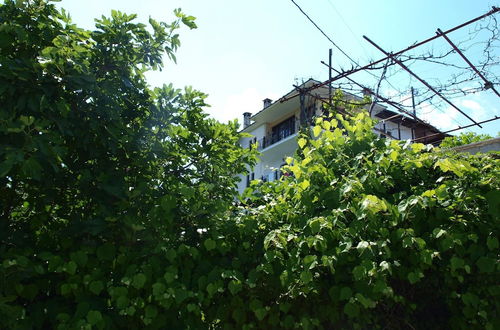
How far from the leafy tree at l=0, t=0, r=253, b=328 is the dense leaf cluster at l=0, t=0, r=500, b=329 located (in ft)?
0.04

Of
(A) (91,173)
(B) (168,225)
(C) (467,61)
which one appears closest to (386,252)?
(B) (168,225)

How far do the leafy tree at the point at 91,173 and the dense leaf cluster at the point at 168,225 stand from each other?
0.04 ft

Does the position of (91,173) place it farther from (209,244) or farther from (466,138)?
(466,138)

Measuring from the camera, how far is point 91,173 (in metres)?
2.85

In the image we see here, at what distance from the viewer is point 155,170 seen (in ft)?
10.2

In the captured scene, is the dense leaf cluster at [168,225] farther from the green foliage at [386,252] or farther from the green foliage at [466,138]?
the green foliage at [466,138]

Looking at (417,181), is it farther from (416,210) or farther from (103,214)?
(103,214)

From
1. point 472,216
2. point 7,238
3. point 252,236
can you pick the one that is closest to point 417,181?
point 472,216

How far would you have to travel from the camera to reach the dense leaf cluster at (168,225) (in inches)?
97.0

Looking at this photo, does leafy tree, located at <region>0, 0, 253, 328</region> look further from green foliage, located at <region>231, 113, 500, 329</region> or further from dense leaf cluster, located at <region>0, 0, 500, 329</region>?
green foliage, located at <region>231, 113, 500, 329</region>

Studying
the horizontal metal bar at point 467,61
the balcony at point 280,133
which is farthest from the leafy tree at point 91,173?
the balcony at point 280,133

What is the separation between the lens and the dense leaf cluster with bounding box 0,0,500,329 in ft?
8.08

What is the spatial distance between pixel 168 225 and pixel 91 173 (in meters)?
0.67

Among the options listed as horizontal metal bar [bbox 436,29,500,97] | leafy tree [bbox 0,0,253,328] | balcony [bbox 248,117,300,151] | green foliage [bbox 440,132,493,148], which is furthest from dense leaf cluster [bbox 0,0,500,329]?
balcony [bbox 248,117,300,151]
